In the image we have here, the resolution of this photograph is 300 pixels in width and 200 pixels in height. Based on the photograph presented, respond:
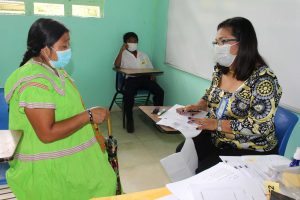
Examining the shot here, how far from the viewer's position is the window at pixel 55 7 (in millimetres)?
3359

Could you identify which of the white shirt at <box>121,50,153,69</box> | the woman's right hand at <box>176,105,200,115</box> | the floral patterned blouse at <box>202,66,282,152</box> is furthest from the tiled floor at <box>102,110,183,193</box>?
the floral patterned blouse at <box>202,66,282,152</box>

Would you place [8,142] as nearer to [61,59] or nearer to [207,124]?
[61,59]

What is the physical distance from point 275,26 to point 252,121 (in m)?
1.10

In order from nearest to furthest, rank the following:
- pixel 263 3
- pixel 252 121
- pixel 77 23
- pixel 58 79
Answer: pixel 58 79
pixel 252 121
pixel 263 3
pixel 77 23

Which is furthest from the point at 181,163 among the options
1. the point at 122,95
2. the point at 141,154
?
the point at 122,95

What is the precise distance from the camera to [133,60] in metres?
3.88

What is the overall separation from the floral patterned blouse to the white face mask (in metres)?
0.17

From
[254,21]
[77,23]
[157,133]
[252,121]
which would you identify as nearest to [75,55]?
[77,23]

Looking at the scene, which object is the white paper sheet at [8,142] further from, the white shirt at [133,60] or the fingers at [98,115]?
the white shirt at [133,60]

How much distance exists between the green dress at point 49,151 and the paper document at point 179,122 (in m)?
0.48

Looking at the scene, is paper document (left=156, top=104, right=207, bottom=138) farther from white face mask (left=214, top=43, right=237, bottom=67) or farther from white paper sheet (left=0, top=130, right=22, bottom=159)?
white paper sheet (left=0, top=130, right=22, bottom=159)

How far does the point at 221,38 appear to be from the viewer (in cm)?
167

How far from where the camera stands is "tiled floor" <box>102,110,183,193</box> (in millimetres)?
2508

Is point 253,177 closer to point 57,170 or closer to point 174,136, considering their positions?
point 57,170
